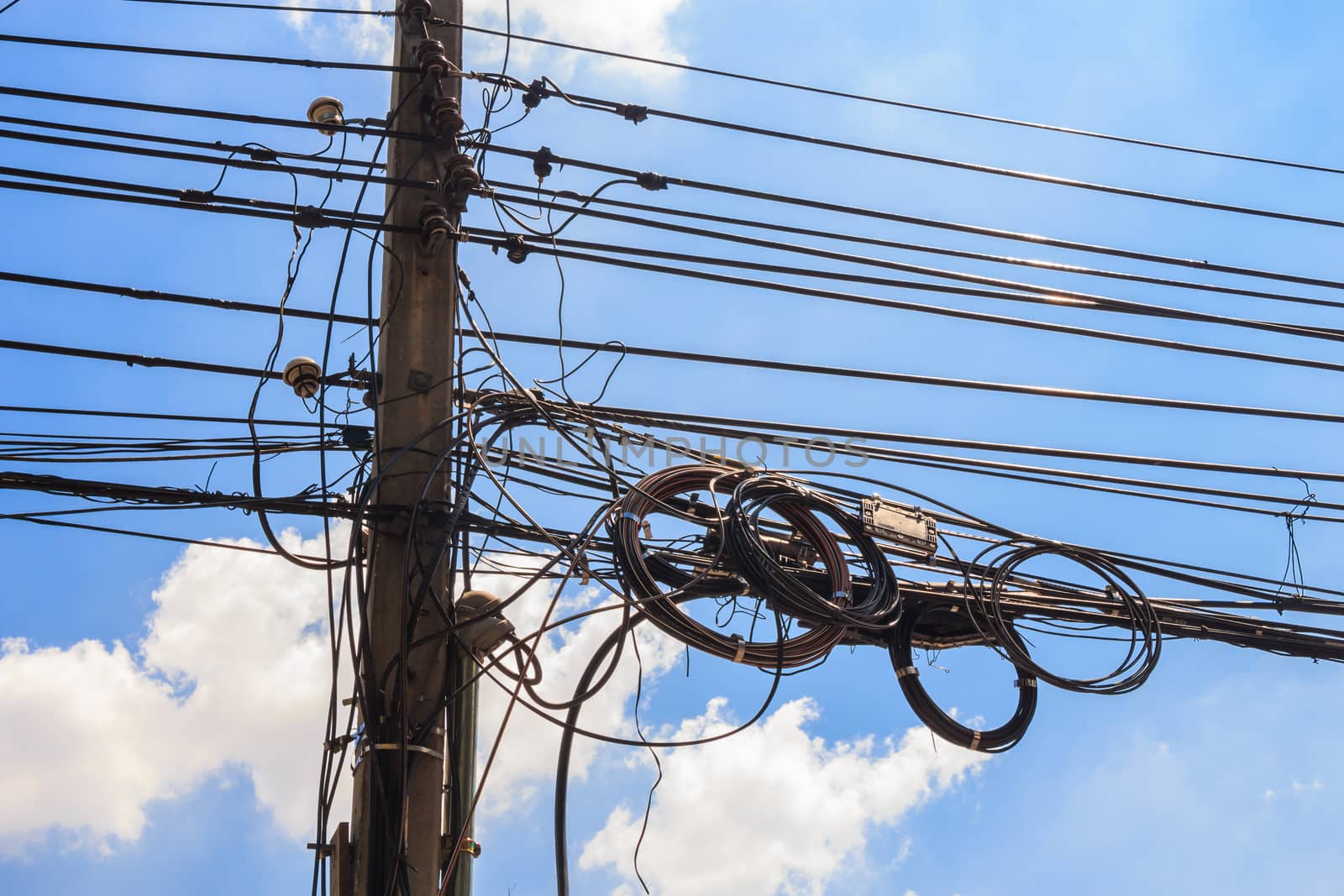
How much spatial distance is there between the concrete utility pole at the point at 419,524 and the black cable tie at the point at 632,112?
103 centimetres

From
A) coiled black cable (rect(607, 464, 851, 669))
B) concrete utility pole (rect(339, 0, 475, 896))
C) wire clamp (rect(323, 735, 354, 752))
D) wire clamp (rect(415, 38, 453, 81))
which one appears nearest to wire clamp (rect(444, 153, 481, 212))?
concrete utility pole (rect(339, 0, 475, 896))

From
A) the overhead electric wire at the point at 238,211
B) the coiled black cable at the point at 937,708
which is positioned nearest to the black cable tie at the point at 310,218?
the overhead electric wire at the point at 238,211

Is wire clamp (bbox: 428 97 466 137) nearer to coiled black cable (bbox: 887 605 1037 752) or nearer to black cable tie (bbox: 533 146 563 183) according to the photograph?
black cable tie (bbox: 533 146 563 183)

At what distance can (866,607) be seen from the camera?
6258 mm

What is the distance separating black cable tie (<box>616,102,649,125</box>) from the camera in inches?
279

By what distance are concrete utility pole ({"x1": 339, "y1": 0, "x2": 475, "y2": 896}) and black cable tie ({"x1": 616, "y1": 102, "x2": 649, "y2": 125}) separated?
1.03m

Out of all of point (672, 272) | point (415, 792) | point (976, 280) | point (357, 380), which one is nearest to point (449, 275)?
point (357, 380)

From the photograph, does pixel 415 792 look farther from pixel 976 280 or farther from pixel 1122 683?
pixel 976 280

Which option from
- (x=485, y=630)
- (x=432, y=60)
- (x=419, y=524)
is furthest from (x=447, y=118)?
(x=485, y=630)

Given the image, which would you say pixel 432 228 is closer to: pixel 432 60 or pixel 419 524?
pixel 432 60

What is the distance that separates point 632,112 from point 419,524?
117 inches

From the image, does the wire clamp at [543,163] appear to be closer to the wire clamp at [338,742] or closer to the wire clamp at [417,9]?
the wire clamp at [417,9]

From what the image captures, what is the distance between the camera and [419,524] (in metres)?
5.45

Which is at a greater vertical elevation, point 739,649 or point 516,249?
point 516,249
